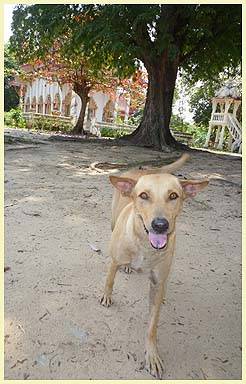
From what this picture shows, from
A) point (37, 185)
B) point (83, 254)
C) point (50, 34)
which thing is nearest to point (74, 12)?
point (50, 34)

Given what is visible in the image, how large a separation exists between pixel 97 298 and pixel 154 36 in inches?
512

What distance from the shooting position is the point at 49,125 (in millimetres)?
27969

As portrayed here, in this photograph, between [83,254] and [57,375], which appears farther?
[83,254]

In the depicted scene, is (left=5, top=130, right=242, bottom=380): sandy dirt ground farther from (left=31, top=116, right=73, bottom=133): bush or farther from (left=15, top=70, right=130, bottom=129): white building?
(left=15, top=70, right=130, bottom=129): white building

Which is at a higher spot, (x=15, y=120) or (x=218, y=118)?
(x=218, y=118)

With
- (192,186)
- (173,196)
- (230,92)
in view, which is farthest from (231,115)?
(173,196)

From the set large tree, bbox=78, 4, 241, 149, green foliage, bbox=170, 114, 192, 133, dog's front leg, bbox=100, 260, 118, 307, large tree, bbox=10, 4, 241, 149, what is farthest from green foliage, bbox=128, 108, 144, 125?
dog's front leg, bbox=100, 260, 118, 307

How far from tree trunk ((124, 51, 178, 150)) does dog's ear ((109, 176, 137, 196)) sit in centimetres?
1131

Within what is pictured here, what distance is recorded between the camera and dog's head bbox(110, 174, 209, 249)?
2639 millimetres

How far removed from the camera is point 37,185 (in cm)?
675

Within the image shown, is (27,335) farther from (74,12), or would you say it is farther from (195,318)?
(74,12)

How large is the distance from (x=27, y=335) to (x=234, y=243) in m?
3.11

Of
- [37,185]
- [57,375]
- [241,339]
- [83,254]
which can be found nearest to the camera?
[57,375]

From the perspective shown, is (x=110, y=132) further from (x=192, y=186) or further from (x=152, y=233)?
(x=152, y=233)
